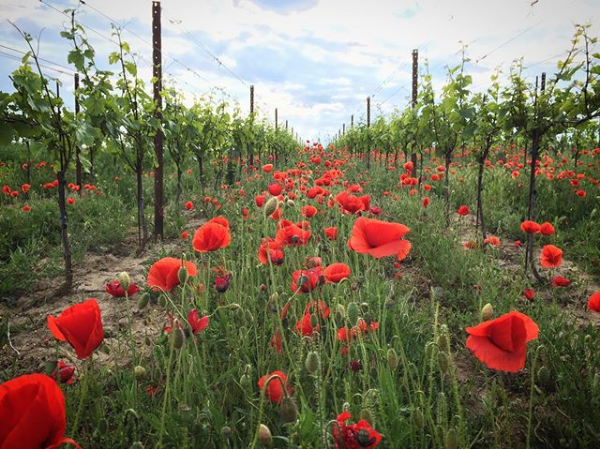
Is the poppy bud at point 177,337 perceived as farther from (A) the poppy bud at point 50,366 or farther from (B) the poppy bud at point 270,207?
(B) the poppy bud at point 270,207

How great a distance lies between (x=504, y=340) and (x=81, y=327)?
40.6 inches

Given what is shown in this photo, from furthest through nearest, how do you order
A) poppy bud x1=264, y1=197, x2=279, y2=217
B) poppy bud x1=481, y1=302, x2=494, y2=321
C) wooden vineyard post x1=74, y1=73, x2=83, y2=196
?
wooden vineyard post x1=74, y1=73, x2=83, y2=196 < poppy bud x1=264, y1=197, x2=279, y2=217 < poppy bud x1=481, y1=302, x2=494, y2=321

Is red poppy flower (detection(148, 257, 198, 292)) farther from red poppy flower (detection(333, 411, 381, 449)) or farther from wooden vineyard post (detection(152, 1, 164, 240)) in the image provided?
wooden vineyard post (detection(152, 1, 164, 240))

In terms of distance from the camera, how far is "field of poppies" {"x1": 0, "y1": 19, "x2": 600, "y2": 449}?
1.17 meters

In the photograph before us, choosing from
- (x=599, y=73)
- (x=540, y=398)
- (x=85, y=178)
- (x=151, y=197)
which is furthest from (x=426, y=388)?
(x=85, y=178)

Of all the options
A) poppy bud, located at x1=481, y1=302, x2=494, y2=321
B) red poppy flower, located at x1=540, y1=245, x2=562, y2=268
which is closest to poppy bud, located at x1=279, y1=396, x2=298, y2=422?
poppy bud, located at x1=481, y1=302, x2=494, y2=321

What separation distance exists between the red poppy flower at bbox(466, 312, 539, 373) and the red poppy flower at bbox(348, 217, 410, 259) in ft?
1.15

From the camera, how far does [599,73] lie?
3152 millimetres

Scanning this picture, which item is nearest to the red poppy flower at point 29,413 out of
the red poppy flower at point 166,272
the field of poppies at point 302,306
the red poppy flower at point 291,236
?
the field of poppies at point 302,306

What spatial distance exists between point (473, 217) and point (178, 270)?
19.7ft

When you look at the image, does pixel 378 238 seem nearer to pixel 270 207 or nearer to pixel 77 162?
pixel 270 207

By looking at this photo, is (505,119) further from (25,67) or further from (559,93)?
(25,67)

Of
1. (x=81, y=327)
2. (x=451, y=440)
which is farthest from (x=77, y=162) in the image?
(x=451, y=440)

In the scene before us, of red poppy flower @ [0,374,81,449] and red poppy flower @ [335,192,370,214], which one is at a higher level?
red poppy flower @ [335,192,370,214]
